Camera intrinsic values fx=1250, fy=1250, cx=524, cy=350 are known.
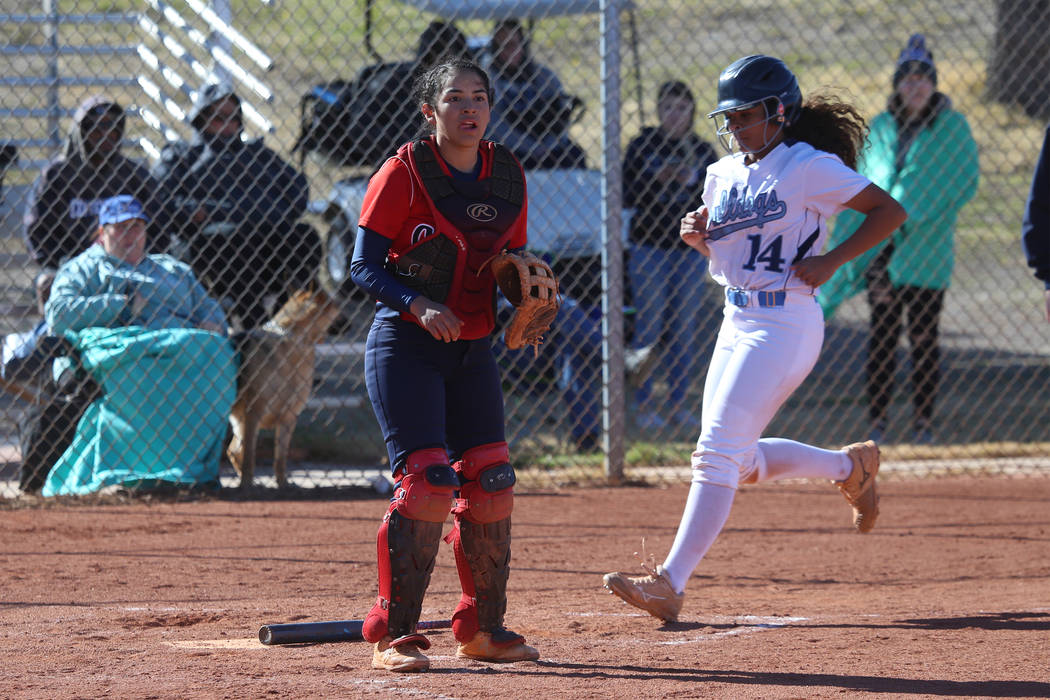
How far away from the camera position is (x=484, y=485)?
3629mm

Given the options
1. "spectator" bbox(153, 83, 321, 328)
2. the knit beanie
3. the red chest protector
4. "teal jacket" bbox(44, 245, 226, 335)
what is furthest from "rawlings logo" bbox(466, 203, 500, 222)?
the knit beanie

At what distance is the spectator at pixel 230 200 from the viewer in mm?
7637

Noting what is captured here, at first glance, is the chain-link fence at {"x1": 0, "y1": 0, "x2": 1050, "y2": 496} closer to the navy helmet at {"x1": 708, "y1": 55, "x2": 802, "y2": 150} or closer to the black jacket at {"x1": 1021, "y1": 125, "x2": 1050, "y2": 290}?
the navy helmet at {"x1": 708, "y1": 55, "x2": 802, "y2": 150}

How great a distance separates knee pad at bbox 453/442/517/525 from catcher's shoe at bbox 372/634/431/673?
382mm

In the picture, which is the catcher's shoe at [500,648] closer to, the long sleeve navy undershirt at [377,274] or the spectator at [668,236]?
the long sleeve navy undershirt at [377,274]

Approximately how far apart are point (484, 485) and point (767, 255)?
126cm

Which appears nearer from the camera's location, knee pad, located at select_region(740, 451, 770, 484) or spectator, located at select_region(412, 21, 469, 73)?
knee pad, located at select_region(740, 451, 770, 484)

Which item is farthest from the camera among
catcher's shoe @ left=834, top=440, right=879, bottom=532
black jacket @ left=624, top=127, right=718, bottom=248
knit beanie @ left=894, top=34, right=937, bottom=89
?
black jacket @ left=624, top=127, right=718, bottom=248

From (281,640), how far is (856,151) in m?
2.58

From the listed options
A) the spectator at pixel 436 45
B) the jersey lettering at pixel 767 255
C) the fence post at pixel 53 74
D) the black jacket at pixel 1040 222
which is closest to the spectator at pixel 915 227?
the black jacket at pixel 1040 222

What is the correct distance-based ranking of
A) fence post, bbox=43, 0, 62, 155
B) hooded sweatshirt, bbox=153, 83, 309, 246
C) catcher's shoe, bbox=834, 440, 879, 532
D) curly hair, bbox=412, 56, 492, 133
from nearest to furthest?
curly hair, bbox=412, 56, 492, 133
catcher's shoe, bbox=834, 440, 879, 532
hooded sweatshirt, bbox=153, 83, 309, 246
fence post, bbox=43, 0, 62, 155

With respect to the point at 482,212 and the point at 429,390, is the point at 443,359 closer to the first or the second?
the point at 429,390

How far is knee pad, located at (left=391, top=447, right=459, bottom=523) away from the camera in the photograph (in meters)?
3.51

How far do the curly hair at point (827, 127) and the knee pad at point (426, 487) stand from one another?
70.7 inches
